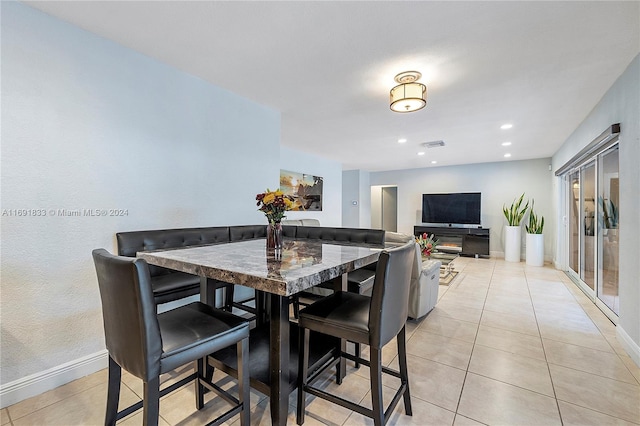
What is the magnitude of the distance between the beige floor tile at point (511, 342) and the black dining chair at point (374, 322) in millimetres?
1363

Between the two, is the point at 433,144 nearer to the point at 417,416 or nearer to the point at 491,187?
the point at 491,187

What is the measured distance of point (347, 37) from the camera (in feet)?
6.74

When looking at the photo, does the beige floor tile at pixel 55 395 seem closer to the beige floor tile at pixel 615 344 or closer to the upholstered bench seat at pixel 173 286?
the upholstered bench seat at pixel 173 286

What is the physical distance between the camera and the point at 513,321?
2961 mm

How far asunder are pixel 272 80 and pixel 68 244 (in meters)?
2.17

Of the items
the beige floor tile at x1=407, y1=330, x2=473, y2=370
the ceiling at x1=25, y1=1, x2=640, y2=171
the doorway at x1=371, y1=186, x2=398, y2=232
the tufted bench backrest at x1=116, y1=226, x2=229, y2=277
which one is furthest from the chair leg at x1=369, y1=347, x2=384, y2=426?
the doorway at x1=371, y1=186, x2=398, y2=232

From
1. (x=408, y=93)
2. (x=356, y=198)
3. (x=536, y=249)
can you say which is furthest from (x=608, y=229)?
(x=356, y=198)

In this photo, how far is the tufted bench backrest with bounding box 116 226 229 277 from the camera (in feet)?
7.05

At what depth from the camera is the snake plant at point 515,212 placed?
20.9ft

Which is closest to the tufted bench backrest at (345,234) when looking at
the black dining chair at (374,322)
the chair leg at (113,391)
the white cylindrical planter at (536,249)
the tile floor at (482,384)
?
the tile floor at (482,384)

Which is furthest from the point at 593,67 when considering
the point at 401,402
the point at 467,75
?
the point at 401,402

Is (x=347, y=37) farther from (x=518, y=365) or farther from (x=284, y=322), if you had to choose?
(x=518, y=365)

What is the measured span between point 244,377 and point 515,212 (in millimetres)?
7050

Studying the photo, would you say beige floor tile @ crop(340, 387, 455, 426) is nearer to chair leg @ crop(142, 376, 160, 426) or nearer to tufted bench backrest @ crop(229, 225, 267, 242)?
chair leg @ crop(142, 376, 160, 426)
